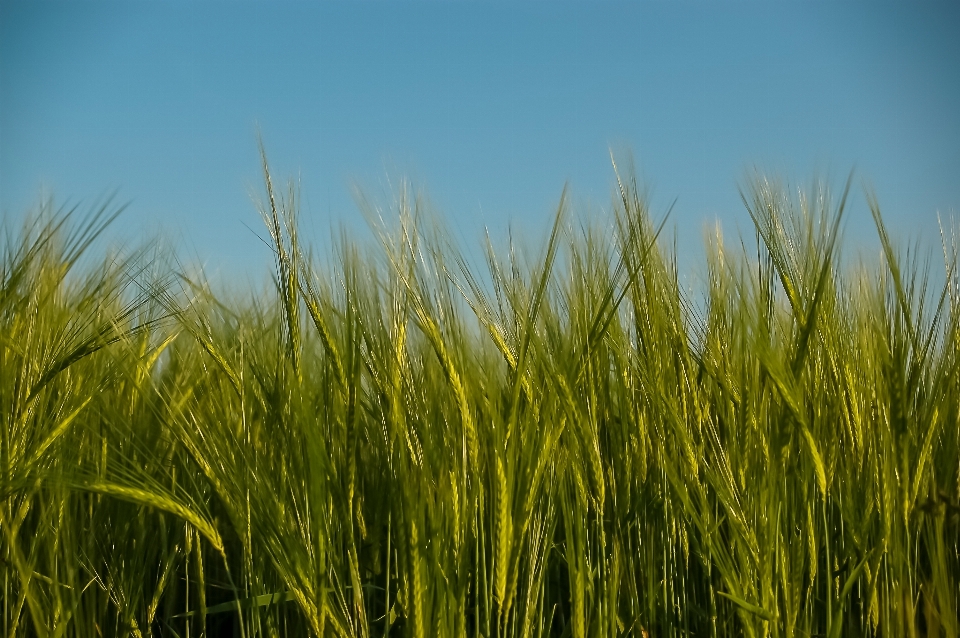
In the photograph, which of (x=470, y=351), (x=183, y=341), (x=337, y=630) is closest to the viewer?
(x=337, y=630)

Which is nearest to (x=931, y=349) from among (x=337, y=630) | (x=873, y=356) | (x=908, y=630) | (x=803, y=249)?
(x=873, y=356)

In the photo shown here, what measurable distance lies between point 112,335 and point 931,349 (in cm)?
144

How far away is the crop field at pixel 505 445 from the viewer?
1201 mm

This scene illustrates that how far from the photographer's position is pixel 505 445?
120 centimetres

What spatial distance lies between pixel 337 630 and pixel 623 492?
0.53 meters

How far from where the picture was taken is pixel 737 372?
146 centimetres

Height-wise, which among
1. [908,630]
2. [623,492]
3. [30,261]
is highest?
[30,261]

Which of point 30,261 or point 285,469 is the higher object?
point 30,261

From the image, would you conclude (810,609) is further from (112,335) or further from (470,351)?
(112,335)

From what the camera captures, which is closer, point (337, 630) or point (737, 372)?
point (337, 630)

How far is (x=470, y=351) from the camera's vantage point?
134 centimetres

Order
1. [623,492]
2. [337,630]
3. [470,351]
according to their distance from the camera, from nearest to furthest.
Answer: [337,630], [470,351], [623,492]

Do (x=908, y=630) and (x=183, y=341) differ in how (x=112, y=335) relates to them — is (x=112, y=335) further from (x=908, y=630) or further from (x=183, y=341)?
(x=908, y=630)

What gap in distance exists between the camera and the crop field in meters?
1.20
